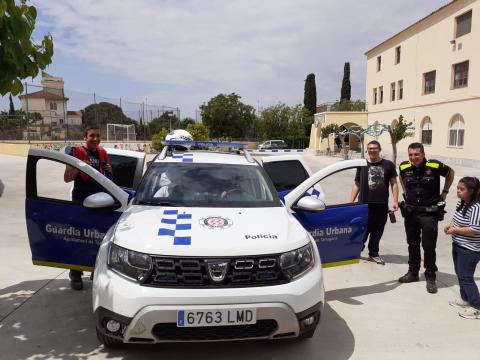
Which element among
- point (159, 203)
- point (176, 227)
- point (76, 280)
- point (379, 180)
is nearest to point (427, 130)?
point (379, 180)

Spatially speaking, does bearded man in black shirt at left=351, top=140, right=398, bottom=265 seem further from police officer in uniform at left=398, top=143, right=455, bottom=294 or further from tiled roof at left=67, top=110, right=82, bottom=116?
tiled roof at left=67, top=110, right=82, bottom=116

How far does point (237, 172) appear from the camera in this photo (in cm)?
426

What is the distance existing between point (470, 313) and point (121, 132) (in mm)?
30328

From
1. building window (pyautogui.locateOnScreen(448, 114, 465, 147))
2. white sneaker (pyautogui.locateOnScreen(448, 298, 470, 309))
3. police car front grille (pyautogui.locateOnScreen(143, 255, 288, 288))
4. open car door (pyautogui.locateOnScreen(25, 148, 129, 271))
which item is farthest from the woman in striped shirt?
building window (pyautogui.locateOnScreen(448, 114, 465, 147))

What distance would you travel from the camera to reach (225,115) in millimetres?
39500

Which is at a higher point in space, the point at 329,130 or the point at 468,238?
the point at 329,130

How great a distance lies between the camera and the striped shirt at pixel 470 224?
3.78 m

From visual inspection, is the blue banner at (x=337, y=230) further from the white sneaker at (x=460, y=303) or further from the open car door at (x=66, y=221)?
the open car door at (x=66, y=221)

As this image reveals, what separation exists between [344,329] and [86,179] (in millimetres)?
3010

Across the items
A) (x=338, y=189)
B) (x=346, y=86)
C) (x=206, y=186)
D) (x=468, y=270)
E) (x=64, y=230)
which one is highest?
(x=346, y=86)

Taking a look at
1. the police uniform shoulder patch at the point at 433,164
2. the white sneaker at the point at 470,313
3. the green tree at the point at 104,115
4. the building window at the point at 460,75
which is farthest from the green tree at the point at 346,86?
the white sneaker at the point at 470,313

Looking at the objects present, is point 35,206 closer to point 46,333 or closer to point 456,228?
point 46,333

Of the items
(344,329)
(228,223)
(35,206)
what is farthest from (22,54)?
(344,329)

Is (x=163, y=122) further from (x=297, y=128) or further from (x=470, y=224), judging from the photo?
(x=470, y=224)
